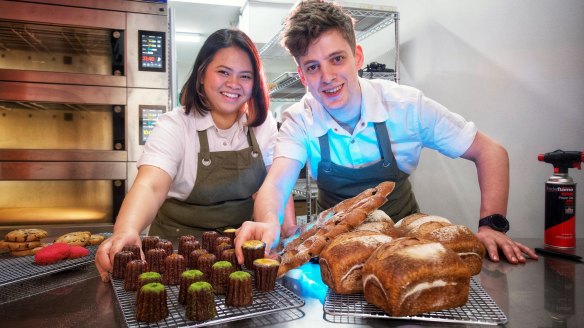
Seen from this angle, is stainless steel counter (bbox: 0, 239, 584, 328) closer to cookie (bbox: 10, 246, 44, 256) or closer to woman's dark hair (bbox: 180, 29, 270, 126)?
cookie (bbox: 10, 246, 44, 256)

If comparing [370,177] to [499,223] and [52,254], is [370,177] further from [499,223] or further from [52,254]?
[52,254]

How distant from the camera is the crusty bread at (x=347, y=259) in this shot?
0.96m

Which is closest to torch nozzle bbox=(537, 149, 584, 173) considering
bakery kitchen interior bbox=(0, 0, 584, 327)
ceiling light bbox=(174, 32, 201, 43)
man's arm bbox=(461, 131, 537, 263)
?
bakery kitchen interior bbox=(0, 0, 584, 327)

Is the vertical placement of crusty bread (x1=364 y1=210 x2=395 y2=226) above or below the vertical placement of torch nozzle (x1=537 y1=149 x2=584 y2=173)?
below

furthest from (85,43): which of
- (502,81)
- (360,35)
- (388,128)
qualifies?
(502,81)

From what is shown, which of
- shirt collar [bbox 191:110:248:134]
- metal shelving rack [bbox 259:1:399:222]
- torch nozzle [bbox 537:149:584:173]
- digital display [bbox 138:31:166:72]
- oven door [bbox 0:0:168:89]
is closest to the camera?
torch nozzle [bbox 537:149:584:173]

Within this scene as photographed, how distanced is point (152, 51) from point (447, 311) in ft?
9.21

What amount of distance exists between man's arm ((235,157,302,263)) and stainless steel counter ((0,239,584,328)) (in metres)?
0.30

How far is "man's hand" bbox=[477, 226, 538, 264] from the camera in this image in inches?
50.9

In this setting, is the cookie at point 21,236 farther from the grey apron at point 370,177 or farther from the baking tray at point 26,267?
the grey apron at point 370,177

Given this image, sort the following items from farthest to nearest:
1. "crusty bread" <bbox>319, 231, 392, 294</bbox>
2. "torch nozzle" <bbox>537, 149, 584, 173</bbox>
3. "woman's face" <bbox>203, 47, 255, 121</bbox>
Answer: "woman's face" <bbox>203, 47, 255, 121</bbox>
"torch nozzle" <bbox>537, 149, 584, 173</bbox>
"crusty bread" <bbox>319, 231, 392, 294</bbox>

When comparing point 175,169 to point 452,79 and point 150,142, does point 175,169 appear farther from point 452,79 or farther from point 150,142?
point 452,79

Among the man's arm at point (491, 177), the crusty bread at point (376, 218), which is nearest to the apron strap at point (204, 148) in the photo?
the crusty bread at point (376, 218)

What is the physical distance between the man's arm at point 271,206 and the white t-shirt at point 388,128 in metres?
0.07
